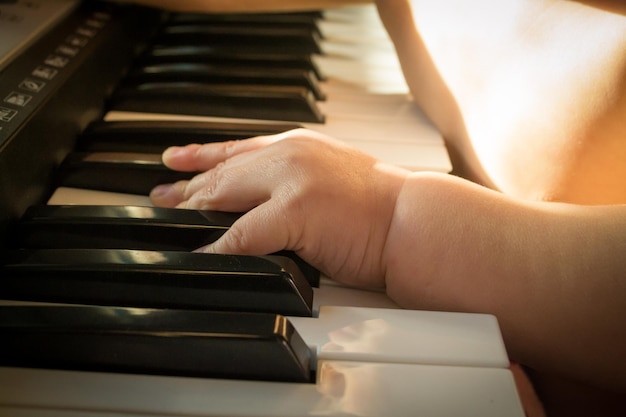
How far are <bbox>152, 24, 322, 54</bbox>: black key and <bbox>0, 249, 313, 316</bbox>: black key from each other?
62cm

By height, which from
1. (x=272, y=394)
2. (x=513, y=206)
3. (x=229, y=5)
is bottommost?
(x=272, y=394)

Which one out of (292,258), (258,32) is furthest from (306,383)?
(258,32)

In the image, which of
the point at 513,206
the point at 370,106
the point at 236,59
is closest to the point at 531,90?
the point at 513,206

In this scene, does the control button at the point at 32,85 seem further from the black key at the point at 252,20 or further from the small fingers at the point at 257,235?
the black key at the point at 252,20

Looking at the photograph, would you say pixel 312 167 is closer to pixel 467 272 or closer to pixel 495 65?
pixel 467 272

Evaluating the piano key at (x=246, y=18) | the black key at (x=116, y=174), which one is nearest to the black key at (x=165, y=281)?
the black key at (x=116, y=174)

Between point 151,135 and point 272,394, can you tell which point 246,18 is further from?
point 272,394

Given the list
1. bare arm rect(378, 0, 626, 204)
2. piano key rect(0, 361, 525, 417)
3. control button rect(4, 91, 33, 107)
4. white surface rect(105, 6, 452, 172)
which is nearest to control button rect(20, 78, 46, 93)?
control button rect(4, 91, 33, 107)

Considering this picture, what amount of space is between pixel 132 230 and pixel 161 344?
19cm

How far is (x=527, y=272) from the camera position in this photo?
0.62 meters

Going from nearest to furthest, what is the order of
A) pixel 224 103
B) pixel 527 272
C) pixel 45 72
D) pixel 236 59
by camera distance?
pixel 527 272
pixel 45 72
pixel 224 103
pixel 236 59

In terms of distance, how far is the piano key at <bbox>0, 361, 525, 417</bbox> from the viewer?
49 cm

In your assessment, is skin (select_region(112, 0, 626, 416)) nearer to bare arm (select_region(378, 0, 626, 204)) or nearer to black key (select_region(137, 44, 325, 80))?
bare arm (select_region(378, 0, 626, 204))

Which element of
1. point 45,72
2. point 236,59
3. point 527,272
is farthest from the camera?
point 236,59
